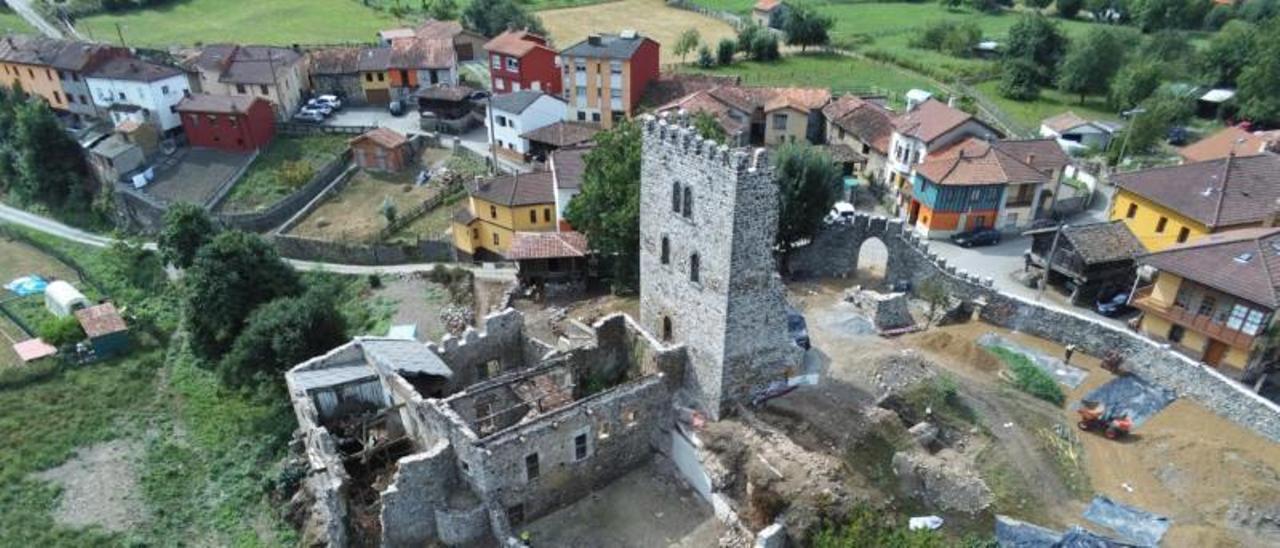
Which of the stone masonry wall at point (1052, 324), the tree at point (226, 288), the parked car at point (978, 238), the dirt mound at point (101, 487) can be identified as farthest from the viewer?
the parked car at point (978, 238)

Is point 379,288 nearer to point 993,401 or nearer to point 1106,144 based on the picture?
point 993,401

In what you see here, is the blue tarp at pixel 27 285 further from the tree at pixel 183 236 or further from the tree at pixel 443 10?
the tree at pixel 443 10

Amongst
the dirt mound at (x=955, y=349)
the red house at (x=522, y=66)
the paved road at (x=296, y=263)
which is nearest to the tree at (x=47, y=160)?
the paved road at (x=296, y=263)

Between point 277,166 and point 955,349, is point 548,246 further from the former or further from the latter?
point 277,166

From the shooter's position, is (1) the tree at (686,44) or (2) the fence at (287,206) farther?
(1) the tree at (686,44)

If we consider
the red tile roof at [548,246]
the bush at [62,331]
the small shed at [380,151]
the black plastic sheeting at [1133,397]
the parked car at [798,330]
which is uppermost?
the parked car at [798,330]

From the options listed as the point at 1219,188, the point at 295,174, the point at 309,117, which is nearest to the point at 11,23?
the point at 309,117
